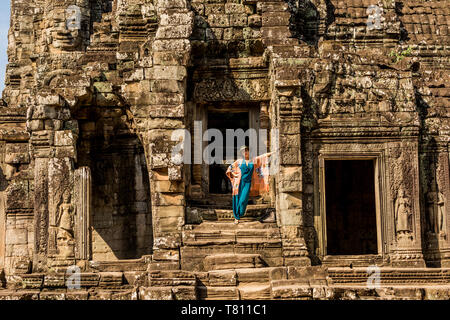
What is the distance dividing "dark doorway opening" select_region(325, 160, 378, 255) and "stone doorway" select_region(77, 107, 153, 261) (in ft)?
15.0

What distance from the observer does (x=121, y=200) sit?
16984 mm

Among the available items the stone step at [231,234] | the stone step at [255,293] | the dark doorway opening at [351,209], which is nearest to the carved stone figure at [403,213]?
the stone step at [231,234]

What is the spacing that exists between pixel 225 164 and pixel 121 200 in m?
2.65

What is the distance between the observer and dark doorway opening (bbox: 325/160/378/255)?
59.6ft

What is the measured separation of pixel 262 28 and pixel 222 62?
1068mm

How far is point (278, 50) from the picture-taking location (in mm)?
14102

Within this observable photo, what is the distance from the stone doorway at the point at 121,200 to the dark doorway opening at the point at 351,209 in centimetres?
456

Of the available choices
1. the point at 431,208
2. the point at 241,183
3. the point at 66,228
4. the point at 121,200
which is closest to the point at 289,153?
the point at 241,183

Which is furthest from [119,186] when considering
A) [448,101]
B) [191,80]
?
[448,101]

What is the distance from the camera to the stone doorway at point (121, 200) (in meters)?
16.8

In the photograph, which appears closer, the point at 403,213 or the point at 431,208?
the point at 403,213

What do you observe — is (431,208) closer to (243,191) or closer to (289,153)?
(289,153)

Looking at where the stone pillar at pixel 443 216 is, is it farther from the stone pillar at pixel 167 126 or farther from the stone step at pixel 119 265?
the stone step at pixel 119 265

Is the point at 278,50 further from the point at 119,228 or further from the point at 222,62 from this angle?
the point at 119,228
